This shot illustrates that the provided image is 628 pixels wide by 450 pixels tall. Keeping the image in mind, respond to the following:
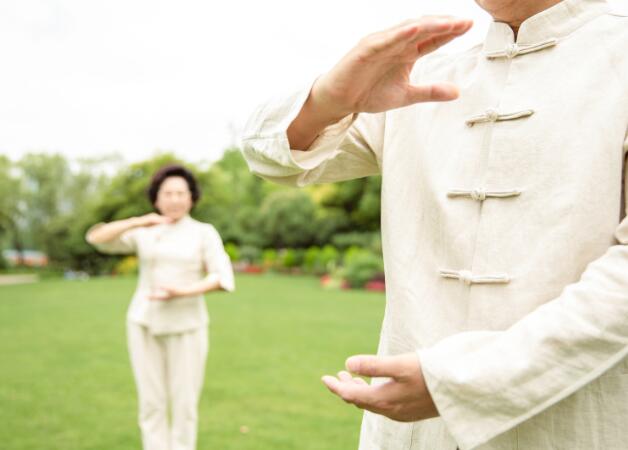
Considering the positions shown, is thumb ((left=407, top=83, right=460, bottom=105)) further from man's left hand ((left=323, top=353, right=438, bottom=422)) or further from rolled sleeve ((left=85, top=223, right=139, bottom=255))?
rolled sleeve ((left=85, top=223, right=139, bottom=255))

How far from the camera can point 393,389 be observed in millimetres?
1064

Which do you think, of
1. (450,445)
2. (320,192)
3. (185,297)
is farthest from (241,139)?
(320,192)

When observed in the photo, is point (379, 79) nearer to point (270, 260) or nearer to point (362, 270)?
point (362, 270)

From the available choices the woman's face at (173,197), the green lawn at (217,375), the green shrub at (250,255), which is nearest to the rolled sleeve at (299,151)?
the woman's face at (173,197)

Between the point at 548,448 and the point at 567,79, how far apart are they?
70cm

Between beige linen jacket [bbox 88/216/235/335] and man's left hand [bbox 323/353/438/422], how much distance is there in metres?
3.98

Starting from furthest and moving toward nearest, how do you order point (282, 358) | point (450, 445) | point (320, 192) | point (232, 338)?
point (320, 192), point (232, 338), point (282, 358), point (450, 445)

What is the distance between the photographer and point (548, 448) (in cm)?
119

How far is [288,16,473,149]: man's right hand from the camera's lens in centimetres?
102

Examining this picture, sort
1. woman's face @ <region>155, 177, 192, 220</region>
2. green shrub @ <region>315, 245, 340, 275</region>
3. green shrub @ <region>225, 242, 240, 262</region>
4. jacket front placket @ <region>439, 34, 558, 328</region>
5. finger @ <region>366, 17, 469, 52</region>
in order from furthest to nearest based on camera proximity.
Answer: green shrub @ <region>225, 242, 240, 262</region> < green shrub @ <region>315, 245, 340, 275</region> < woman's face @ <region>155, 177, 192, 220</region> < jacket front placket @ <region>439, 34, 558, 328</region> < finger @ <region>366, 17, 469, 52</region>

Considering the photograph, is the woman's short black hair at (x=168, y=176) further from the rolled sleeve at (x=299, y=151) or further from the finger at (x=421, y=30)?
the finger at (x=421, y=30)

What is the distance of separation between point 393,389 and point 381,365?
2.4 inches

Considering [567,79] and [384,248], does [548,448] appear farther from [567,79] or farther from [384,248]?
[567,79]

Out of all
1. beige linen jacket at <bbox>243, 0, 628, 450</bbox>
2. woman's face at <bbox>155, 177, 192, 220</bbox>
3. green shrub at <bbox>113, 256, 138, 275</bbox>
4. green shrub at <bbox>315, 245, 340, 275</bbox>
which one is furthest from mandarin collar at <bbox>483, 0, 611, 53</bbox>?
green shrub at <bbox>113, 256, 138, 275</bbox>
